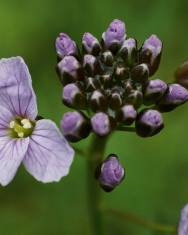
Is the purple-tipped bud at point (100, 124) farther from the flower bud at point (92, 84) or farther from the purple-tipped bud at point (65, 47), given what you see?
the purple-tipped bud at point (65, 47)

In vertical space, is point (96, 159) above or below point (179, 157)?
above

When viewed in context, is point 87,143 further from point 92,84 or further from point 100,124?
point 100,124

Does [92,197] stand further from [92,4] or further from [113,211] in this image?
[92,4]

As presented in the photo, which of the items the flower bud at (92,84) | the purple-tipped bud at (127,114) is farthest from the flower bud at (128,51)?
the purple-tipped bud at (127,114)

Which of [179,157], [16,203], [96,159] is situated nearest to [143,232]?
[179,157]

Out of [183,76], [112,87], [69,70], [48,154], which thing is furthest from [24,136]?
[183,76]

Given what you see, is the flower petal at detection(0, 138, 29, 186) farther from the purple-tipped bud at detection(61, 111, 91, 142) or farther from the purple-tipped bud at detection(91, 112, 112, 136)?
the purple-tipped bud at detection(91, 112, 112, 136)
